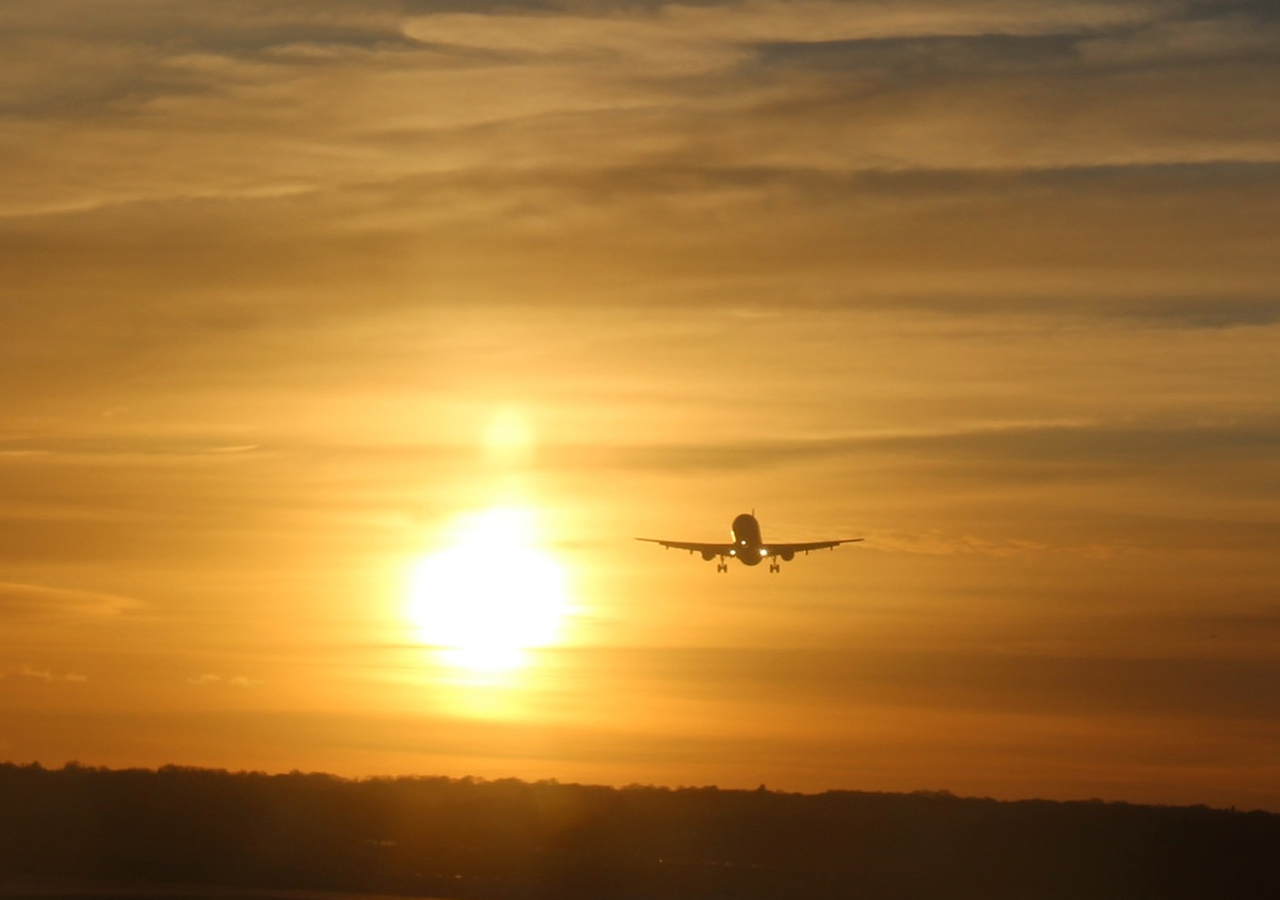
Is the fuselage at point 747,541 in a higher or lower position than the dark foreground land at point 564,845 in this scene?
higher

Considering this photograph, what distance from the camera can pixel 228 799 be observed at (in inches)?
5738

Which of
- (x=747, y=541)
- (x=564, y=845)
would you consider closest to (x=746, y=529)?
(x=747, y=541)

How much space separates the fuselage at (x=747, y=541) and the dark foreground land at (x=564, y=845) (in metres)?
21.6

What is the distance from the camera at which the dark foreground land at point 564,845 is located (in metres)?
97.4

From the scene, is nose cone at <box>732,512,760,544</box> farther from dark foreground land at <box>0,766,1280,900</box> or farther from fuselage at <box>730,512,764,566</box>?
dark foreground land at <box>0,766,1280,900</box>

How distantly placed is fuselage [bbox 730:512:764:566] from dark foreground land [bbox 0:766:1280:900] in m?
21.6

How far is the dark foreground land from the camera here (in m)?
97.4

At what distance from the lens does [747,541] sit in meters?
137

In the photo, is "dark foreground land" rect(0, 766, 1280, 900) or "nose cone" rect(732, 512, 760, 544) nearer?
"dark foreground land" rect(0, 766, 1280, 900)

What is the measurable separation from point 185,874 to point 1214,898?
206 feet

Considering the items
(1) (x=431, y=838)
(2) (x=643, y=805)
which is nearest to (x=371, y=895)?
(1) (x=431, y=838)

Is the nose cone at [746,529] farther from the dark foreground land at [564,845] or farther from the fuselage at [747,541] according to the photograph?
the dark foreground land at [564,845]

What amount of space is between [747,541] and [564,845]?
28.8 metres

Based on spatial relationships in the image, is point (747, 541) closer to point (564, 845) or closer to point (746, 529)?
point (746, 529)
